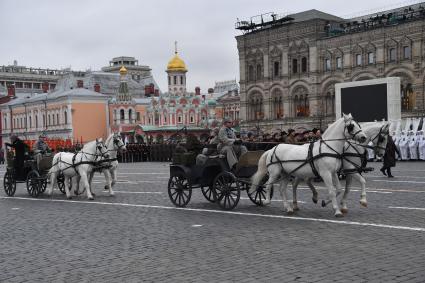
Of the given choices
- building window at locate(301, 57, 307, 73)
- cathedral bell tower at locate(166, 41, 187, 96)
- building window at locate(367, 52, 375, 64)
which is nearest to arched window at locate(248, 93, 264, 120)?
building window at locate(301, 57, 307, 73)

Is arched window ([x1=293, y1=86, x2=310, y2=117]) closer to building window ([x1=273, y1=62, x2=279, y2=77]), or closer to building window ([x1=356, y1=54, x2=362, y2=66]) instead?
building window ([x1=273, y1=62, x2=279, y2=77])

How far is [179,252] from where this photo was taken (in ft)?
27.1

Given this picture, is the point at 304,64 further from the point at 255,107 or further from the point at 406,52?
the point at 406,52

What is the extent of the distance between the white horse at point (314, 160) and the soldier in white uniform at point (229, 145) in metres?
0.73

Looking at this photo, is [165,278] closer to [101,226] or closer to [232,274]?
[232,274]

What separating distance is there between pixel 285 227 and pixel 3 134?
81.4 m

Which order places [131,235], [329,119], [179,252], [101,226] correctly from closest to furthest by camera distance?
1. [179,252]
2. [131,235]
3. [101,226]
4. [329,119]

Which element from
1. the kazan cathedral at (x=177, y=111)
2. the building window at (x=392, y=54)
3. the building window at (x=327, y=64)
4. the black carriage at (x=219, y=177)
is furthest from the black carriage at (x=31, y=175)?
the kazan cathedral at (x=177, y=111)

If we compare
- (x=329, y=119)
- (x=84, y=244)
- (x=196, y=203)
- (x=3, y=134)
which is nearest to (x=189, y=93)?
(x=329, y=119)

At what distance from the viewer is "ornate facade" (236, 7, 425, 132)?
4700 centimetres

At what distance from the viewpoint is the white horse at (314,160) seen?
11.0 meters

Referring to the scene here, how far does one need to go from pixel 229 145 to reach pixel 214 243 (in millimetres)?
3995

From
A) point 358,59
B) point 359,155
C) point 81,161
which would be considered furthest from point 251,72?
point 359,155

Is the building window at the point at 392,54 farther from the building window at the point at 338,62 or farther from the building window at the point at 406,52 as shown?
the building window at the point at 338,62
